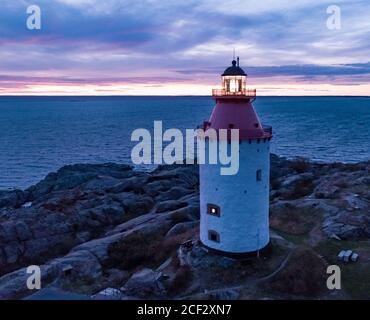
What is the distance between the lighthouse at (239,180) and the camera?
83.0ft

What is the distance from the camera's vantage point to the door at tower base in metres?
25.4

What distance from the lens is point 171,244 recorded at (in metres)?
31.8

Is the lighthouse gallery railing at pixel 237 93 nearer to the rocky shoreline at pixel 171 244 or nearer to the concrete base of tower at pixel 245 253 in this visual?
the concrete base of tower at pixel 245 253

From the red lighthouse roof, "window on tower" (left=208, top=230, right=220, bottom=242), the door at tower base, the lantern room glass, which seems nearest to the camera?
the red lighthouse roof

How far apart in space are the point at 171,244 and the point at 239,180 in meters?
9.91

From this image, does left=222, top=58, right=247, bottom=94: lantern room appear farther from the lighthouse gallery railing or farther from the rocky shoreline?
the rocky shoreline

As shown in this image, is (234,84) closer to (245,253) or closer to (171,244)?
(245,253)

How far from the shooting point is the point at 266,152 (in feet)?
86.5

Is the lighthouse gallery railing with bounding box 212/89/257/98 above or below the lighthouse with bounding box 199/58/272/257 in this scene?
above
